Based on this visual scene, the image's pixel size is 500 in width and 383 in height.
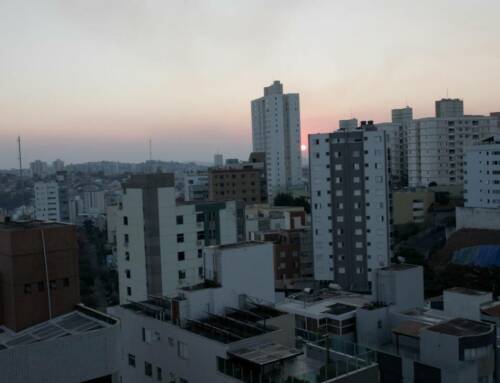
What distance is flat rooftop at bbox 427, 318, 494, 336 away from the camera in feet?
33.2

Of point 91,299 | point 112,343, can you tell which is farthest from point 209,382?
point 91,299

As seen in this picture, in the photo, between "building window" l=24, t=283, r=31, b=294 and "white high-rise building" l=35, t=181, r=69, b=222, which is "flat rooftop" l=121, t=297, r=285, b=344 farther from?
"white high-rise building" l=35, t=181, r=69, b=222

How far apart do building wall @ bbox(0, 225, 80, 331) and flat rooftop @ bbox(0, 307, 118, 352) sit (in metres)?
0.12

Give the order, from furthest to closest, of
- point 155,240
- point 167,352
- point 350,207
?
1. point 350,207
2. point 155,240
3. point 167,352

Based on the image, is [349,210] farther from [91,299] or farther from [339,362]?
[339,362]

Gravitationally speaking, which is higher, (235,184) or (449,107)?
(449,107)

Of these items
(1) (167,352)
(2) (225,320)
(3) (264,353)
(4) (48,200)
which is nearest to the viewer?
(3) (264,353)

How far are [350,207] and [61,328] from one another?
23433 millimetres

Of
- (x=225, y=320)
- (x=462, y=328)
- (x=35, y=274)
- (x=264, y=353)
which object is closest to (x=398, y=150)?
(x=462, y=328)

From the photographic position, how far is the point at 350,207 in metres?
30.0

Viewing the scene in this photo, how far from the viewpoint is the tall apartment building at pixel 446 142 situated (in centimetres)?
5256

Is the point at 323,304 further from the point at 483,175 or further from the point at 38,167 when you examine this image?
the point at 38,167

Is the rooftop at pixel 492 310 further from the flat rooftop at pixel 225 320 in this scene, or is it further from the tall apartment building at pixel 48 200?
the tall apartment building at pixel 48 200

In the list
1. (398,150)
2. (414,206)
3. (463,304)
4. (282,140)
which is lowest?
(463,304)
